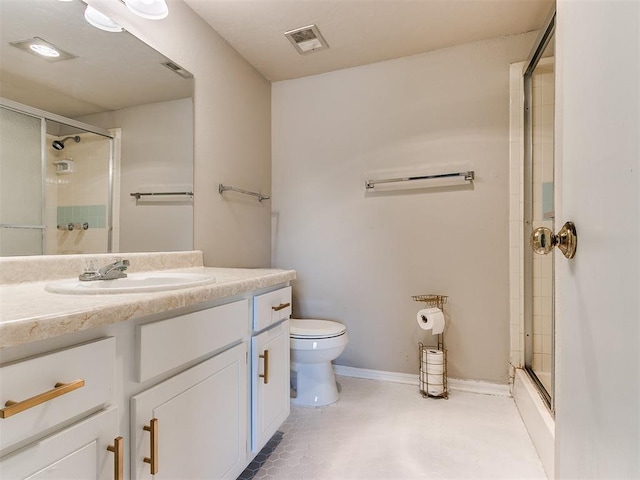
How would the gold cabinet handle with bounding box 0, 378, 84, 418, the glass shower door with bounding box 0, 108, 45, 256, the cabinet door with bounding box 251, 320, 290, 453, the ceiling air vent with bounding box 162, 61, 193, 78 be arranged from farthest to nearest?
the ceiling air vent with bounding box 162, 61, 193, 78 < the cabinet door with bounding box 251, 320, 290, 453 < the glass shower door with bounding box 0, 108, 45, 256 < the gold cabinet handle with bounding box 0, 378, 84, 418

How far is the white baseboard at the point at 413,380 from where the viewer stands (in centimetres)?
198

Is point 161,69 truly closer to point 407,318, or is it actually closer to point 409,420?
point 407,318

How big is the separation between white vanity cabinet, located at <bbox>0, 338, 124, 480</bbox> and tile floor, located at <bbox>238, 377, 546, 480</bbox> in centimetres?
80

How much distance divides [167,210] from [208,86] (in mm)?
757

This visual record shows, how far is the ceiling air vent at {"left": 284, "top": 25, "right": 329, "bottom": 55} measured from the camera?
6.23 ft

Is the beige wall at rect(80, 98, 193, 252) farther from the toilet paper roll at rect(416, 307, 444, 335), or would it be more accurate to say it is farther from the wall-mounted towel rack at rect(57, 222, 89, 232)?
the toilet paper roll at rect(416, 307, 444, 335)

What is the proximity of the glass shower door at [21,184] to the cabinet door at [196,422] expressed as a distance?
2.21 ft

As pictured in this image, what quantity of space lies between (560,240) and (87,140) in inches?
59.5

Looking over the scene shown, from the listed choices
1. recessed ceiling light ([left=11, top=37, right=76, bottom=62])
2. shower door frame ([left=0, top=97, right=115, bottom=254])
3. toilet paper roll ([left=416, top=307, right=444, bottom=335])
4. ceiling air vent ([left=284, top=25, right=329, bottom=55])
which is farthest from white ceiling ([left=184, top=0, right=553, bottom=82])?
toilet paper roll ([left=416, top=307, right=444, bottom=335])

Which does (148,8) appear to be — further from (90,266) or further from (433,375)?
(433,375)

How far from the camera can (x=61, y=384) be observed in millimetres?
600

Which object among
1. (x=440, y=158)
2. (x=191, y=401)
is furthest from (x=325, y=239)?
(x=191, y=401)

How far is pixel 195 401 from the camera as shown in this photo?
936mm

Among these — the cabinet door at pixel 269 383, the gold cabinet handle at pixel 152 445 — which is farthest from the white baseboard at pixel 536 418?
the gold cabinet handle at pixel 152 445
